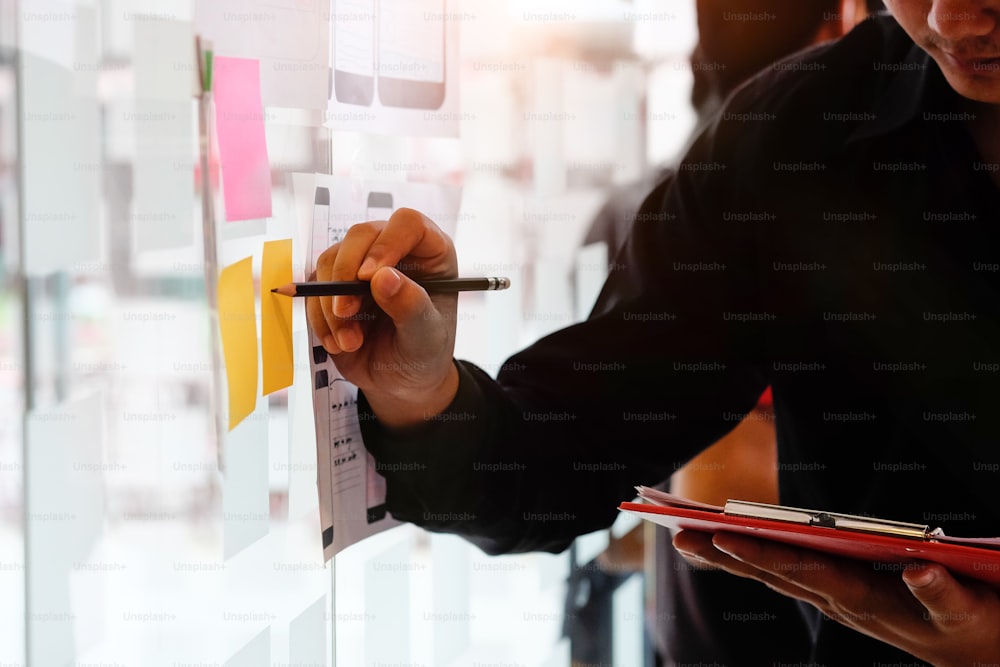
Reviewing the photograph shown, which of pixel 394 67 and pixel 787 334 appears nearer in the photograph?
pixel 394 67

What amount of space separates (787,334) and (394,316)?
63 centimetres

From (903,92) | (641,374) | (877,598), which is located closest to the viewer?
(877,598)

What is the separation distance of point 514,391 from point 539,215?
1.14ft

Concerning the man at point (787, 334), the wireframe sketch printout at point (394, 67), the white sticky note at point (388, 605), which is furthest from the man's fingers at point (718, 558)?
the wireframe sketch printout at point (394, 67)

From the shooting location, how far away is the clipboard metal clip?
0.72 metres

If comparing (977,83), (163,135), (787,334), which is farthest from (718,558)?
(163,135)

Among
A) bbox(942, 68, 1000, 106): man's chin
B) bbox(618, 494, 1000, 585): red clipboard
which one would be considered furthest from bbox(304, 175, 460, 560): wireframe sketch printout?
bbox(942, 68, 1000, 106): man's chin

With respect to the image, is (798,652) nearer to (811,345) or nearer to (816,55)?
(811,345)

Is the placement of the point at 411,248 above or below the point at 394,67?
below

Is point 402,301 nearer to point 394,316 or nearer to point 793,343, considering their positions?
point 394,316

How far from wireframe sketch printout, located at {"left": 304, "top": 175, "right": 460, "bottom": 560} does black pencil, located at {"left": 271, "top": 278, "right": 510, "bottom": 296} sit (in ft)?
0.23

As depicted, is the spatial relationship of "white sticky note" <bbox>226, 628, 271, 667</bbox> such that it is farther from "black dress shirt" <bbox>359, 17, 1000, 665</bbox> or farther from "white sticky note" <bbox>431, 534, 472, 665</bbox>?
"white sticky note" <bbox>431, 534, 472, 665</bbox>

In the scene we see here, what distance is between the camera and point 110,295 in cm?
95

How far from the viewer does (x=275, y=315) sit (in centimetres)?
90
